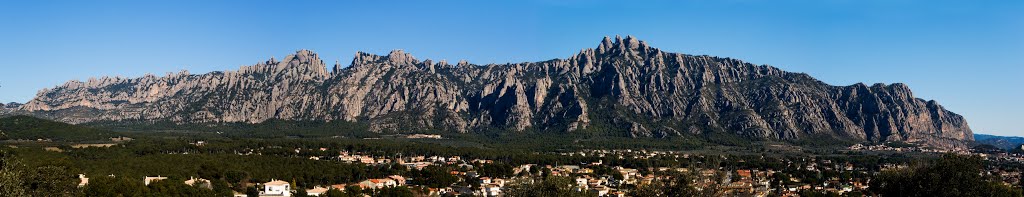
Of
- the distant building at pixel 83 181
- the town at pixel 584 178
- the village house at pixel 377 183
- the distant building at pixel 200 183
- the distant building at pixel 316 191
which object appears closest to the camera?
the town at pixel 584 178

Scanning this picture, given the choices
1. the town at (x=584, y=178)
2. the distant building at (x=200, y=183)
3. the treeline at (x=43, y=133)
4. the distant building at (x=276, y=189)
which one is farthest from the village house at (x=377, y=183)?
the treeline at (x=43, y=133)

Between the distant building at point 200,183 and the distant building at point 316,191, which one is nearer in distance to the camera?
the distant building at point 200,183

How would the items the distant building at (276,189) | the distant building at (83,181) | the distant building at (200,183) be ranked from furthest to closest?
the distant building at (276,189)
the distant building at (200,183)
the distant building at (83,181)

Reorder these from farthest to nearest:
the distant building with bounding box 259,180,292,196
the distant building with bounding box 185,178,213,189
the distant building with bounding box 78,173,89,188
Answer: the distant building with bounding box 259,180,292,196
the distant building with bounding box 185,178,213,189
the distant building with bounding box 78,173,89,188

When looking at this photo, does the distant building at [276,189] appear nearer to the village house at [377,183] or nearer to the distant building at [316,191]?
the distant building at [316,191]

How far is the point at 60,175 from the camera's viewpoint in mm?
56812

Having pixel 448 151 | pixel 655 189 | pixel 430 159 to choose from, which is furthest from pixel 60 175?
pixel 448 151

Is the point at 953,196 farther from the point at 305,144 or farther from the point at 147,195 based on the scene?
the point at 305,144

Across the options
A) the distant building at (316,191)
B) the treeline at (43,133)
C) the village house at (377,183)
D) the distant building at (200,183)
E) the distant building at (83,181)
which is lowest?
the distant building at (316,191)

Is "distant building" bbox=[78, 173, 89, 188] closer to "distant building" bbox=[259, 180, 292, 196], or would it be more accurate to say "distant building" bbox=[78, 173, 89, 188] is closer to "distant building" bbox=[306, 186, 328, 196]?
"distant building" bbox=[259, 180, 292, 196]

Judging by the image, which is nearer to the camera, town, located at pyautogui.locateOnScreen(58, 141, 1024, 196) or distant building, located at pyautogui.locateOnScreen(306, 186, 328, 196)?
town, located at pyautogui.locateOnScreen(58, 141, 1024, 196)

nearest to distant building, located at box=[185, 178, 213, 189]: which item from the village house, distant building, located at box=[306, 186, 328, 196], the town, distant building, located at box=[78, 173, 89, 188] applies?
the town

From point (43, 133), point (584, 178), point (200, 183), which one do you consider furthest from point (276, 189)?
point (43, 133)

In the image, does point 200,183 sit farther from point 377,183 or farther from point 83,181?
point 377,183
